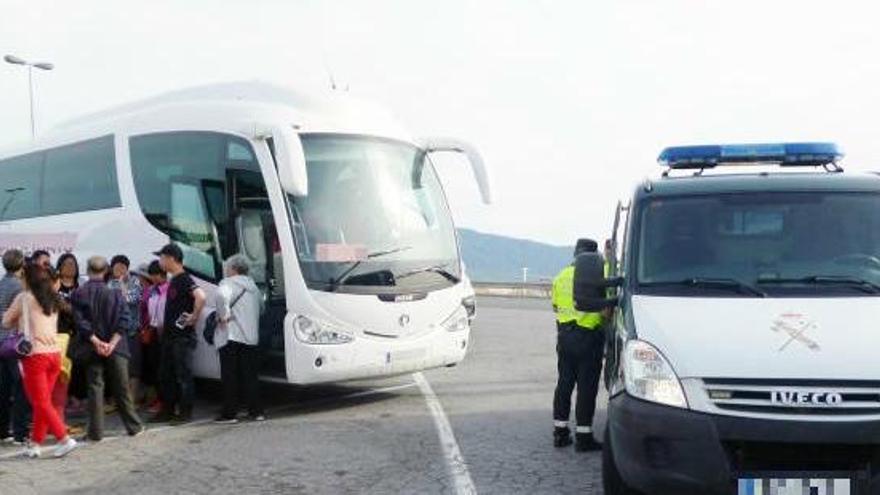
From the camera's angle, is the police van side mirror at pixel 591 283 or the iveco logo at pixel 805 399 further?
the police van side mirror at pixel 591 283

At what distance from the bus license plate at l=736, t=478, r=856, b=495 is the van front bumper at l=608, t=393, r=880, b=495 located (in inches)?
1.3

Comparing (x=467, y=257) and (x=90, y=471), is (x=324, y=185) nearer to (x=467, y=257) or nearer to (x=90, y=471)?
(x=467, y=257)

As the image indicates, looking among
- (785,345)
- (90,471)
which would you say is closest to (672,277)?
(785,345)

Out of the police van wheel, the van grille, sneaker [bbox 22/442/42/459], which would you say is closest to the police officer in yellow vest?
the police van wheel

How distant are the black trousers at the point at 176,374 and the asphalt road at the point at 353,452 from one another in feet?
1.25

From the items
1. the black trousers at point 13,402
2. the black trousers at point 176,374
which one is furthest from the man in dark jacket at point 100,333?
the black trousers at point 176,374

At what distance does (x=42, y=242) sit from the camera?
41.8ft

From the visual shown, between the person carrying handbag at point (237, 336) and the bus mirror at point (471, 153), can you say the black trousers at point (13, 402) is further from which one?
the bus mirror at point (471, 153)

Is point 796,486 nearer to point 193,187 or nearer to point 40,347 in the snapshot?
point 40,347

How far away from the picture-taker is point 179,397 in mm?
9438

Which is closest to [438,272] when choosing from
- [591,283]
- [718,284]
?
[591,283]

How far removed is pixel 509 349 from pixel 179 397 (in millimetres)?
6982

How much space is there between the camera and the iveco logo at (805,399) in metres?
4.55

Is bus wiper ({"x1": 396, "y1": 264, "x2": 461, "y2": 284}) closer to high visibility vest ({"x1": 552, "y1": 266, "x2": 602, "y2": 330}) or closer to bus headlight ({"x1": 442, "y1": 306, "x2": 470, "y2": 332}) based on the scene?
bus headlight ({"x1": 442, "y1": 306, "x2": 470, "y2": 332})
